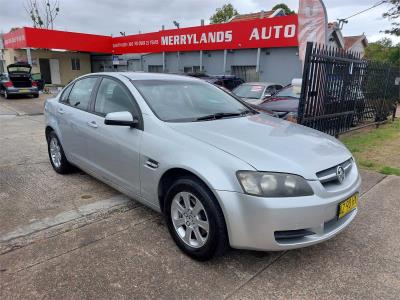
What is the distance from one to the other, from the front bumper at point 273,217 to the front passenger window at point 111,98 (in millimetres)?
1571

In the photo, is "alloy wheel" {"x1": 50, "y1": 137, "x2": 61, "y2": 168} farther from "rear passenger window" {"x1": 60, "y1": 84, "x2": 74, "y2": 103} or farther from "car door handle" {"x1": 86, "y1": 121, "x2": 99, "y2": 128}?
"car door handle" {"x1": 86, "y1": 121, "x2": 99, "y2": 128}

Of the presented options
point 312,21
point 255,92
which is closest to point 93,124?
point 312,21

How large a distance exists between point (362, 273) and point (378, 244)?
1.91 feet

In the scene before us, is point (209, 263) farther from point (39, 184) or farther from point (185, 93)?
point (39, 184)

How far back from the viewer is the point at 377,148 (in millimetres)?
6965

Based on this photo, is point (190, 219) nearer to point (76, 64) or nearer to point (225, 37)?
point (225, 37)

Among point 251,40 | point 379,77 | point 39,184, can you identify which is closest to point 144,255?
point 39,184

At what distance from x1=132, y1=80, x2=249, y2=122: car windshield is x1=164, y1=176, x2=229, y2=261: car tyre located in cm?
76

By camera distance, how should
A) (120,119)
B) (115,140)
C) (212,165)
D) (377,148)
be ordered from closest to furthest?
(212,165) < (120,119) < (115,140) < (377,148)

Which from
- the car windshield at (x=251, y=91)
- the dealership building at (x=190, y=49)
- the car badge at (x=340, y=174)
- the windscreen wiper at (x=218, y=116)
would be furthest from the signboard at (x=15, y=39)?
the car badge at (x=340, y=174)

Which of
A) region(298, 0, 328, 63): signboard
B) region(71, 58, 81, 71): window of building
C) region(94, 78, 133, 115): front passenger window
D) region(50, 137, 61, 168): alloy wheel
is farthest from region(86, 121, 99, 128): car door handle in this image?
region(71, 58, 81, 71): window of building

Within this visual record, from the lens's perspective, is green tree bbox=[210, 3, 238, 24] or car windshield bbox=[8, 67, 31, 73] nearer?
car windshield bbox=[8, 67, 31, 73]

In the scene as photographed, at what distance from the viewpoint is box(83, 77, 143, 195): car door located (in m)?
3.11

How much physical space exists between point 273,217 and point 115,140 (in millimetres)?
1836
